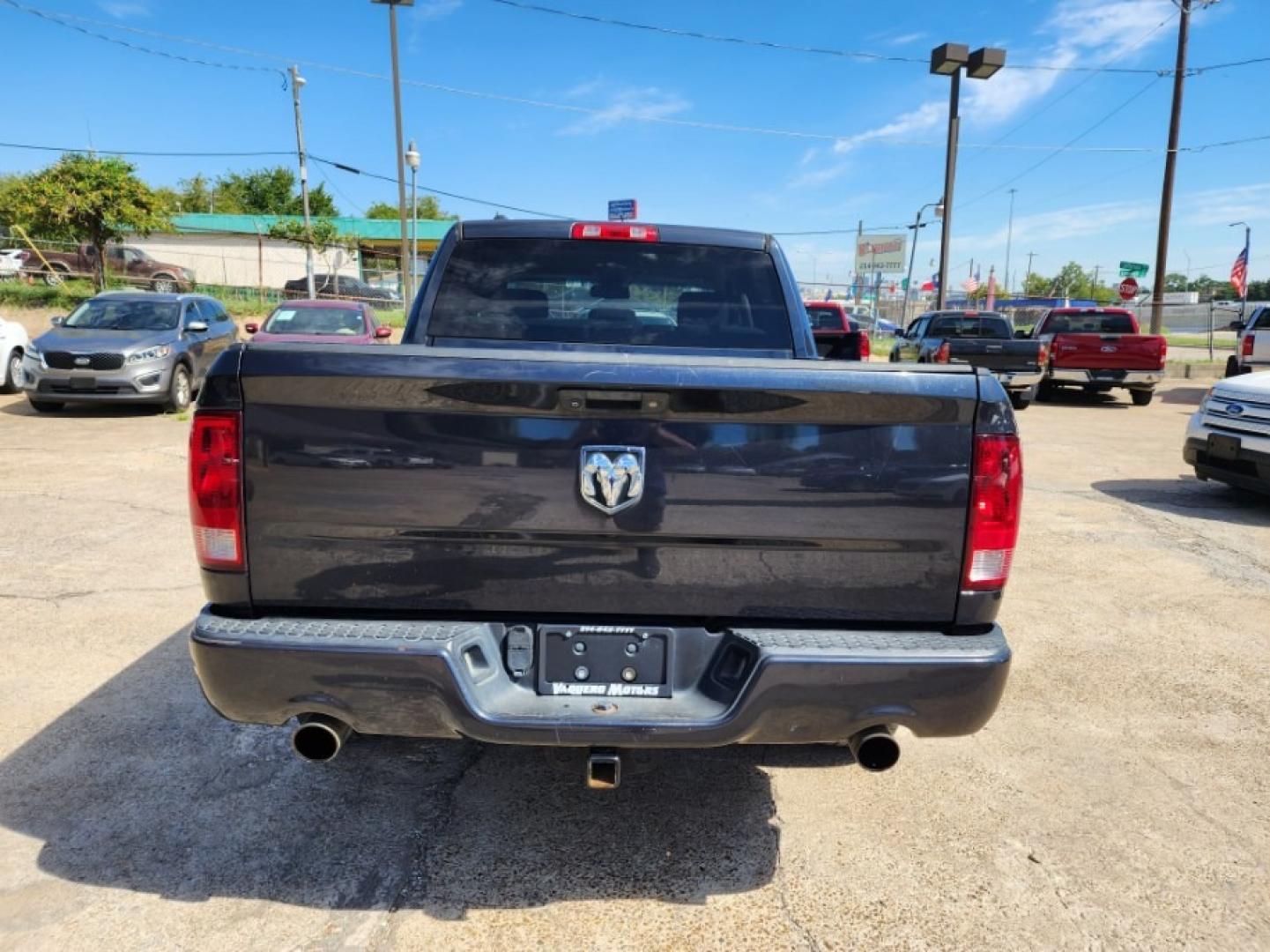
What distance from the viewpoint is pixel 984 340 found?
611 inches

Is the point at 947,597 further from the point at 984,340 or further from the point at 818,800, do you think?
the point at 984,340

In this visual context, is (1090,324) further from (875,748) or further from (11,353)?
(11,353)

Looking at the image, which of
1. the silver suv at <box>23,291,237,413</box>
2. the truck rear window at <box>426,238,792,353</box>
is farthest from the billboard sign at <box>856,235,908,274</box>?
the truck rear window at <box>426,238,792,353</box>

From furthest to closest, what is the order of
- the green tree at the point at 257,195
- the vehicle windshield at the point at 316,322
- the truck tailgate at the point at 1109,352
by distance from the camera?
the green tree at the point at 257,195, the truck tailgate at the point at 1109,352, the vehicle windshield at the point at 316,322

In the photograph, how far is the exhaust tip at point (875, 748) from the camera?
8.26 ft

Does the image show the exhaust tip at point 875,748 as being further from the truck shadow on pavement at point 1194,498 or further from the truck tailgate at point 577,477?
the truck shadow on pavement at point 1194,498

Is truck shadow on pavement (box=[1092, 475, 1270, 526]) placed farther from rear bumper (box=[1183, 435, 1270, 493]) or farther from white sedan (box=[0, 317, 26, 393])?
white sedan (box=[0, 317, 26, 393])

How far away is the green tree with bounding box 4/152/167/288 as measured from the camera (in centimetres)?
2317

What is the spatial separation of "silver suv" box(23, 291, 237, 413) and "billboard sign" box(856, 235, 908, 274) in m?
67.6

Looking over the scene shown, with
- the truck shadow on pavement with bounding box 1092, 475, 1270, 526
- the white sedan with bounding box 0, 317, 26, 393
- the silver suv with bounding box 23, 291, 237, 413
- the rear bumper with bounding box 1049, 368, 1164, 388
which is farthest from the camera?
the rear bumper with bounding box 1049, 368, 1164, 388

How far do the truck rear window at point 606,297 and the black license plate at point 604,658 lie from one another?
1.60 metres

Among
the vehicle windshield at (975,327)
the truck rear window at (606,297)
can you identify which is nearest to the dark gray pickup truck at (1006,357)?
the vehicle windshield at (975,327)

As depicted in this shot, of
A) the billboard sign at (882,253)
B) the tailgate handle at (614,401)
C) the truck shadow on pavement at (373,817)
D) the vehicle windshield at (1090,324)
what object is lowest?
the truck shadow on pavement at (373,817)

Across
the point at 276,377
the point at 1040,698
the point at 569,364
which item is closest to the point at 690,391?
the point at 569,364
